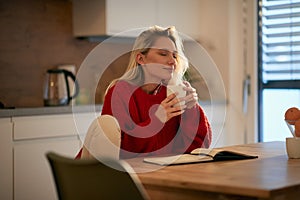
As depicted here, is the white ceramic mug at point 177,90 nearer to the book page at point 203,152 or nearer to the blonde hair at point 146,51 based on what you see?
the blonde hair at point 146,51

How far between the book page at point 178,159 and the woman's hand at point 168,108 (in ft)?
0.55

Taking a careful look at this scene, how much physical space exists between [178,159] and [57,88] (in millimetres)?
2177

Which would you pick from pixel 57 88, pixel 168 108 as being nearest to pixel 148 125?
pixel 168 108

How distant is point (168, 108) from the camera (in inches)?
90.4

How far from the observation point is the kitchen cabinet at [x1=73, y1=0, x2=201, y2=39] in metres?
4.38

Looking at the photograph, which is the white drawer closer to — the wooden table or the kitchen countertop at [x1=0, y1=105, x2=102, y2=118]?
the kitchen countertop at [x1=0, y1=105, x2=102, y2=118]

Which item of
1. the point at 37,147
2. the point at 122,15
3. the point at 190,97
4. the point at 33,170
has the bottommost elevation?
the point at 33,170

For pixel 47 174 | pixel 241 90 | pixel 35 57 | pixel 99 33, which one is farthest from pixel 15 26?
pixel 241 90

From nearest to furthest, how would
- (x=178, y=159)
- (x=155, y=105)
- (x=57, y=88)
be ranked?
(x=178, y=159) < (x=155, y=105) < (x=57, y=88)

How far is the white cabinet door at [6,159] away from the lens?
11.9 feet

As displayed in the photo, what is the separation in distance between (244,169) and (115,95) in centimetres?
61

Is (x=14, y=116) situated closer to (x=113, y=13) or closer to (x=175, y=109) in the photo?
(x=113, y=13)

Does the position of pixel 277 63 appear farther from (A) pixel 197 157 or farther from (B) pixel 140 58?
(A) pixel 197 157

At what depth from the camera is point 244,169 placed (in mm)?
2008
